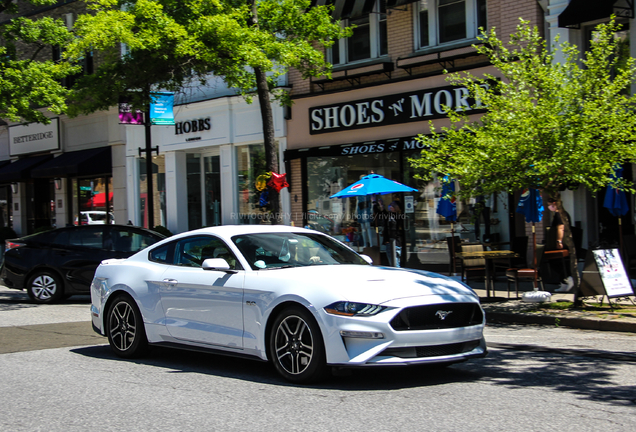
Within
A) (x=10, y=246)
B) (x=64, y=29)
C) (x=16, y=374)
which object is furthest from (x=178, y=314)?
(x=64, y=29)

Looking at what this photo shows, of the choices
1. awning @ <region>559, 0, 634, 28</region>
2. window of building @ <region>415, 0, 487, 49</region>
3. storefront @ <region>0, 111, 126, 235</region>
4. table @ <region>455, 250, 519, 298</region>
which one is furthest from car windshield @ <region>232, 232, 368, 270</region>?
storefront @ <region>0, 111, 126, 235</region>

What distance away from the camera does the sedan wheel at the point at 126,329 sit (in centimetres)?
790

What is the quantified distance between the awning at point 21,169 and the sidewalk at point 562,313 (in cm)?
2257

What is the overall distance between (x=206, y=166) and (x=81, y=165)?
569 centimetres

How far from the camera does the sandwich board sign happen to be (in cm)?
1101

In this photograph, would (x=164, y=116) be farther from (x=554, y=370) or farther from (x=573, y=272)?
(x=554, y=370)

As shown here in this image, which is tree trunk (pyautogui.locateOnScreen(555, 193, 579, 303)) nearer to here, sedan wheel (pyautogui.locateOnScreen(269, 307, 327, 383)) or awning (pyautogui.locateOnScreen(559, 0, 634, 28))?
awning (pyautogui.locateOnScreen(559, 0, 634, 28))

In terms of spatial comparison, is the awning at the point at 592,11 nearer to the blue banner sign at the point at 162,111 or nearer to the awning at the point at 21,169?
the blue banner sign at the point at 162,111

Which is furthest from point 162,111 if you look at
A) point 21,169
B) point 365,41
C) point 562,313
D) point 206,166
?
point 21,169

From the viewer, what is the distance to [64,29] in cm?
1959

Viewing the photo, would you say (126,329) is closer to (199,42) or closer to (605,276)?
(605,276)

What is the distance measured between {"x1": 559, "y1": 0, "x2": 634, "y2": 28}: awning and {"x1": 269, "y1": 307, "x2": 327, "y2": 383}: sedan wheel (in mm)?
11327

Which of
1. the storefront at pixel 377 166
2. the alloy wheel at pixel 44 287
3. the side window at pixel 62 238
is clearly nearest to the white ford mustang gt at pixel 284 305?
the alloy wheel at pixel 44 287

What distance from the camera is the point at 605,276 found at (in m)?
11.0
